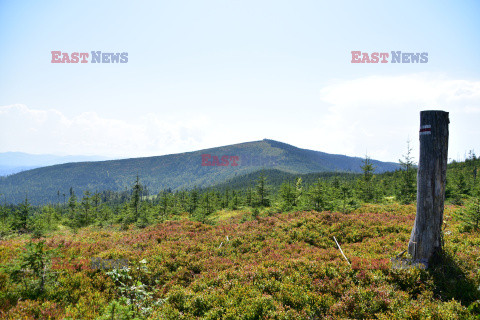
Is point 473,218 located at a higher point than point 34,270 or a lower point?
higher

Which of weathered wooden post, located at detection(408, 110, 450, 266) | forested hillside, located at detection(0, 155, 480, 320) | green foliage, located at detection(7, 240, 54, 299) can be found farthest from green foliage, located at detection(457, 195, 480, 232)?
green foliage, located at detection(7, 240, 54, 299)

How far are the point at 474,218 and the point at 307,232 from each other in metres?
7.79

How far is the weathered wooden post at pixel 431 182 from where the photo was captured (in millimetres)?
6371

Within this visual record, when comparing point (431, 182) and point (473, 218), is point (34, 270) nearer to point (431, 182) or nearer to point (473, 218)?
point (431, 182)

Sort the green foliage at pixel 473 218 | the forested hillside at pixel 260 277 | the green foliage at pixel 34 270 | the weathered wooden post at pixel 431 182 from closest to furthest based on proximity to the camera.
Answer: the forested hillside at pixel 260 277 → the weathered wooden post at pixel 431 182 → the green foliage at pixel 34 270 → the green foliage at pixel 473 218

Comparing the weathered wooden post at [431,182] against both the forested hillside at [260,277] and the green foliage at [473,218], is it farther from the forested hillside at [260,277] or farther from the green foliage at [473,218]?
the green foliage at [473,218]

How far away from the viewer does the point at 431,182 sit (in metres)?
6.41

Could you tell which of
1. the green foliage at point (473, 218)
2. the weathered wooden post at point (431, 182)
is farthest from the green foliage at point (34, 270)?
the green foliage at point (473, 218)

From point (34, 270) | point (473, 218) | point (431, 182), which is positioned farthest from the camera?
point (473, 218)

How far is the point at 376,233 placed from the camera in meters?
11.1

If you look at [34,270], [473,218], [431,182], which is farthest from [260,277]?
[473,218]

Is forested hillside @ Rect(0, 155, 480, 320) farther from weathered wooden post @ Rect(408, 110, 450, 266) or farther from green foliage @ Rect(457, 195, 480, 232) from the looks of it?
weathered wooden post @ Rect(408, 110, 450, 266)

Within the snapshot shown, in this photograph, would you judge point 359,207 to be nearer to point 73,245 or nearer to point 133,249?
point 133,249

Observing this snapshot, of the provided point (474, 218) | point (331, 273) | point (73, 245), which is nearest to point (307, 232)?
point (331, 273)
